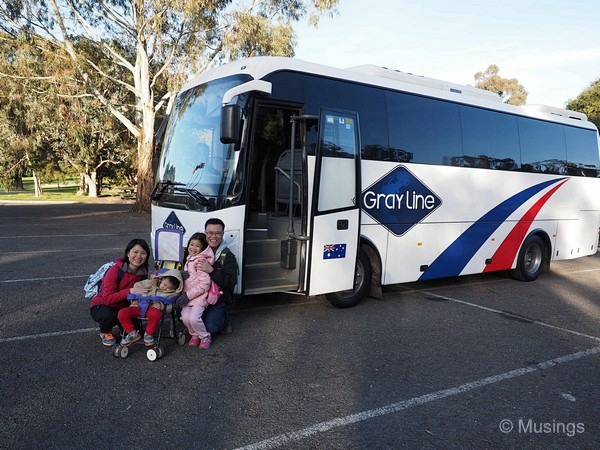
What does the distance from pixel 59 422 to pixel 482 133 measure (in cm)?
765

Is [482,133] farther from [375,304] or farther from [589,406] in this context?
[589,406]

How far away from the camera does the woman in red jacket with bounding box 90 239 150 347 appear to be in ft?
15.7

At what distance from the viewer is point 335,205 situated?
645 cm

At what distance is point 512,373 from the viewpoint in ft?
15.8

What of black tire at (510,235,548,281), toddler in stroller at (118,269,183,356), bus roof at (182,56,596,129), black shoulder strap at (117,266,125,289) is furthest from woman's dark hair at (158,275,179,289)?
black tire at (510,235,548,281)

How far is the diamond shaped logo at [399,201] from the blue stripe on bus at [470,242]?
925 millimetres

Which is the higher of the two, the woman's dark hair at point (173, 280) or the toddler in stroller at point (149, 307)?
the woman's dark hair at point (173, 280)

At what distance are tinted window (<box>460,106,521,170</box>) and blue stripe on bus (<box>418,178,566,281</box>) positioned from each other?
708 millimetres

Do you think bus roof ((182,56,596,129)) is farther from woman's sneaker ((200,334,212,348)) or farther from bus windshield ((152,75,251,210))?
woman's sneaker ((200,334,212,348))

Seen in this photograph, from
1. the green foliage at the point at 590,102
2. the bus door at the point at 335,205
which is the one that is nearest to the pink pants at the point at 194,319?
the bus door at the point at 335,205

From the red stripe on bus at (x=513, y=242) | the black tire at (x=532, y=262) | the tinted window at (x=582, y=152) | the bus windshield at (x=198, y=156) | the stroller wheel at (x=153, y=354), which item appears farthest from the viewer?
the tinted window at (x=582, y=152)

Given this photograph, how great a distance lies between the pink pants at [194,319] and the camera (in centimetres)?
509

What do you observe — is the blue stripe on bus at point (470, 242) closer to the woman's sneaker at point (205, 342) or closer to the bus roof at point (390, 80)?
the bus roof at point (390, 80)

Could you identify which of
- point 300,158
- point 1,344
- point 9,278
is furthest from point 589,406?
point 9,278
